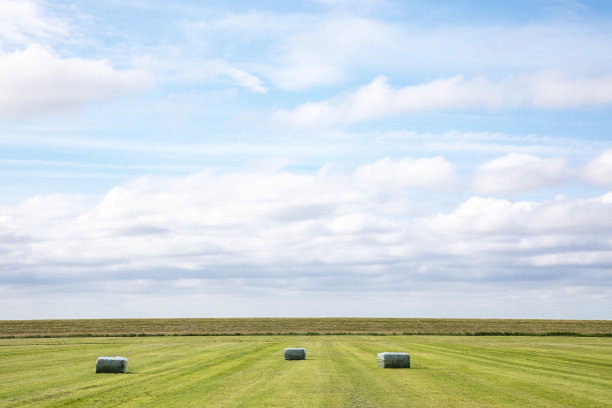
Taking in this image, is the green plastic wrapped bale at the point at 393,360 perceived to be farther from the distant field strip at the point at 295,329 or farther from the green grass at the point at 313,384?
the distant field strip at the point at 295,329

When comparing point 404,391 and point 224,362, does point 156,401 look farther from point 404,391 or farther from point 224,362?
point 224,362

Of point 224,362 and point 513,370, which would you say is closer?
point 513,370

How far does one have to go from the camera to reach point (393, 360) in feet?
104

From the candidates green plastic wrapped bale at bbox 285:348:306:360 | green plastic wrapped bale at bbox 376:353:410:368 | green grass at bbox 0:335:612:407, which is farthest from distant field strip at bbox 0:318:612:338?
green plastic wrapped bale at bbox 376:353:410:368

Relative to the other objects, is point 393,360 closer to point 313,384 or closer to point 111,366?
point 313,384

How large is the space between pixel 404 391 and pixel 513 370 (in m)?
11.9

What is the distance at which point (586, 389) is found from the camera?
2309cm

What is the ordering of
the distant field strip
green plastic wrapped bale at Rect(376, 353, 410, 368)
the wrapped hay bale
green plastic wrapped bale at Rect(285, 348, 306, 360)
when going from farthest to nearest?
1. the distant field strip
2. green plastic wrapped bale at Rect(285, 348, 306, 360)
3. green plastic wrapped bale at Rect(376, 353, 410, 368)
4. the wrapped hay bale

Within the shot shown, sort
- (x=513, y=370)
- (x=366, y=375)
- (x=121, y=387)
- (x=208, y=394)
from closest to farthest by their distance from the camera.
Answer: (x=208, y=394) < (x=121, y=387) < (x=366, y=375) < (x=513, y=370)

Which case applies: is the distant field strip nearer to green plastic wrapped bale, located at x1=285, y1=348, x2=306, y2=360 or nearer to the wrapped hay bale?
green plastic wrapped bale, located at x1=285, y1=348, x2=306, y2=360

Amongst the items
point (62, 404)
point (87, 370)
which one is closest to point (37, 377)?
point (87, 370)

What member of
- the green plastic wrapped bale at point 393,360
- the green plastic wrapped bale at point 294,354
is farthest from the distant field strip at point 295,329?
the green plastic wrapped bale at point 393,360

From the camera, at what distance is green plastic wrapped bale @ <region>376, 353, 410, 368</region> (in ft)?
104

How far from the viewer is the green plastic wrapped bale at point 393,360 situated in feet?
104
